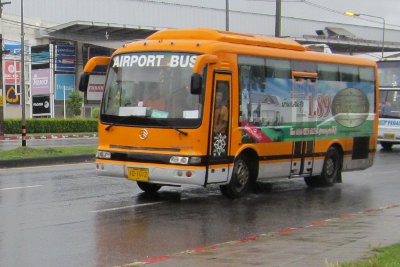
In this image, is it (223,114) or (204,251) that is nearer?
(204,251)

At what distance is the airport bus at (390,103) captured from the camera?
25.6 m


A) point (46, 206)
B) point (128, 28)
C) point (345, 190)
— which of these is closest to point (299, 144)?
point (345, 190)

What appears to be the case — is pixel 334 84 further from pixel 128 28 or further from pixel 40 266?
pixel 128 28

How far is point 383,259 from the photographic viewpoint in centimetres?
659

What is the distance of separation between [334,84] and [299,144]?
2.08m

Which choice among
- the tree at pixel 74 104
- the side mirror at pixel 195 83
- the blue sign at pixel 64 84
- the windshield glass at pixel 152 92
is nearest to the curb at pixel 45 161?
the windshield glass at pixel 152 92

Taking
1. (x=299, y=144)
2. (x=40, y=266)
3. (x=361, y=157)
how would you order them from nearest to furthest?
(x=40, y=266) < (x=299, y=144) < (x=361, y=157)

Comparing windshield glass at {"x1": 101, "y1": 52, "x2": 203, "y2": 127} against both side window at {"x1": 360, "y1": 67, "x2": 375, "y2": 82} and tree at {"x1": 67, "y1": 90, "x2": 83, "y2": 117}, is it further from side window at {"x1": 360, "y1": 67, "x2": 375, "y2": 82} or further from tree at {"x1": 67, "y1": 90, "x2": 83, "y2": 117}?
tree at {"x1": 67, "y1": 90, "x2": 83, "y2": 117}

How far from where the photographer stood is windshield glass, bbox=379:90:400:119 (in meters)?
25.7

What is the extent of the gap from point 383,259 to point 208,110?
5499 millimetres

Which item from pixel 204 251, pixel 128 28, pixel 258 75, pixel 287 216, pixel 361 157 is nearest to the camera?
pixel 204 251

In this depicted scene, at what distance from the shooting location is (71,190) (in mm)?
13305

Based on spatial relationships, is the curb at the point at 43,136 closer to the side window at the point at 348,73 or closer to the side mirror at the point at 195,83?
the side window at the point at 348,73

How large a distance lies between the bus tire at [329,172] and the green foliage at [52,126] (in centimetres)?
2759
